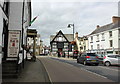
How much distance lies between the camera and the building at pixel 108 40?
3297 cm

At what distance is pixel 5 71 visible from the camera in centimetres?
880

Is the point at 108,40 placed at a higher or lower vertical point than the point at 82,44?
higher

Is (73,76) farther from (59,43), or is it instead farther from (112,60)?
(59,43)

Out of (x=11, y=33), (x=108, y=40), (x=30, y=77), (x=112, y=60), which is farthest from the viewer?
(x=108, y=40)

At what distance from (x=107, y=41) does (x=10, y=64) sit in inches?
1184

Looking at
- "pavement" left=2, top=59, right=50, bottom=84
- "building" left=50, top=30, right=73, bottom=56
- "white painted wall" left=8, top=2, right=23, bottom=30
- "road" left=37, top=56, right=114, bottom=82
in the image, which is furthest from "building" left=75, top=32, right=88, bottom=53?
"pavement" left=2, top=59, right=50, bottom=84

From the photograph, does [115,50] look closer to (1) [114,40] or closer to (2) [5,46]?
(1) [114,40]

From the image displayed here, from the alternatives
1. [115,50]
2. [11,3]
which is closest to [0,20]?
[11,3]

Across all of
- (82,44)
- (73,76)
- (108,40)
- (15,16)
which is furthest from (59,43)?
(73,76)

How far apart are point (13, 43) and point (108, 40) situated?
29052 mm

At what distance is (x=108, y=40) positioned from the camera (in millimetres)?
35531

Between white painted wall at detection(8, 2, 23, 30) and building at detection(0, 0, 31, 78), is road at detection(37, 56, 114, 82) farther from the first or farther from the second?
white painted wall at detection(8, 2, 23, 30)

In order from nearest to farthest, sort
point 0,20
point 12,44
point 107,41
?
point 0,20 → point 12,44 → point 107,41

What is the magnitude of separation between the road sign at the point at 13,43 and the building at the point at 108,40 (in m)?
26.6
